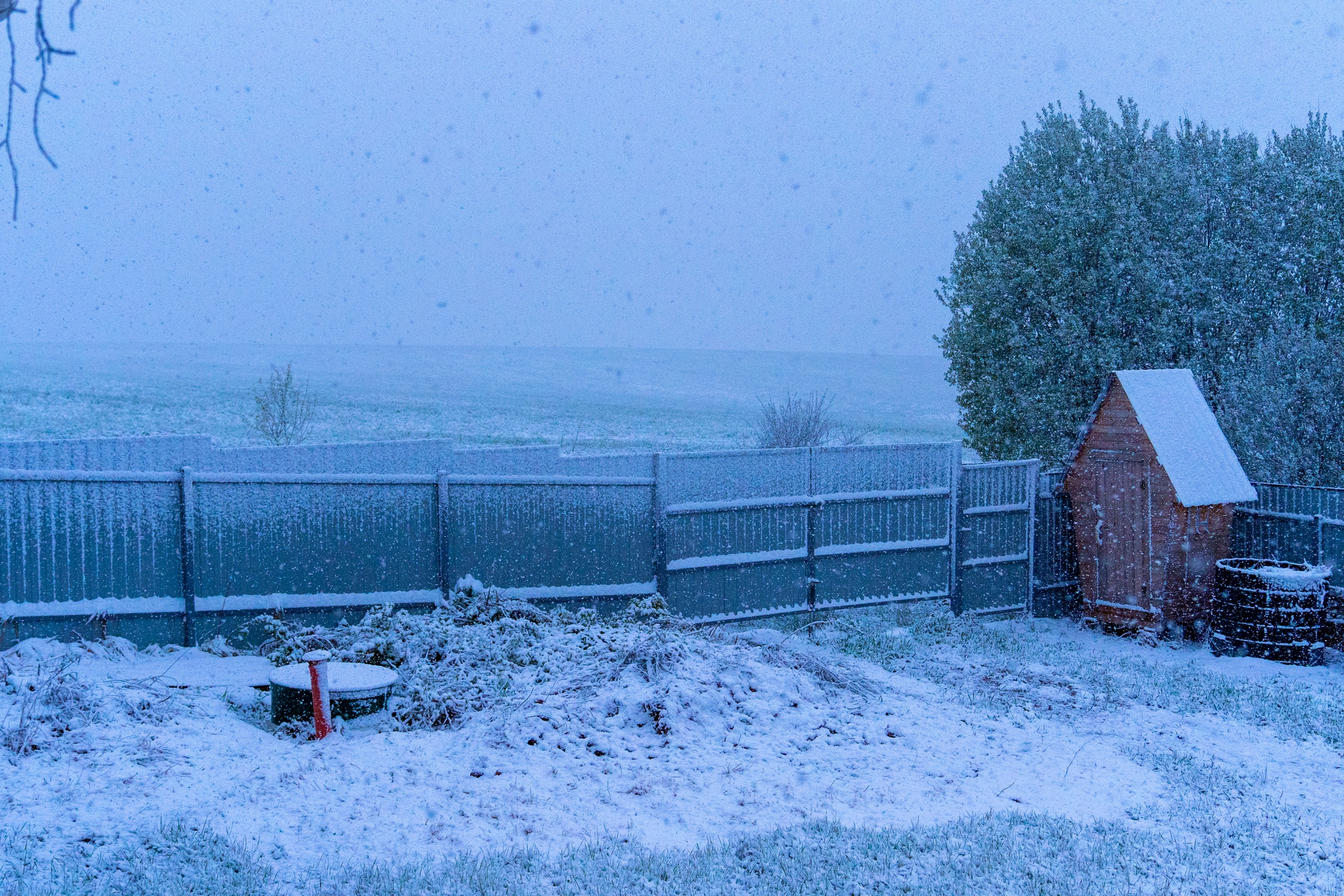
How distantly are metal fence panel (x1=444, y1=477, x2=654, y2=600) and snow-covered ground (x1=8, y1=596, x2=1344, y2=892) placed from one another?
148 centimetres

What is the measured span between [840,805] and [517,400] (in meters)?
71.3

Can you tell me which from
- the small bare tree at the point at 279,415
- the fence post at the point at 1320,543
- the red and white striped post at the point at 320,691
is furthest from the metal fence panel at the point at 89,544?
the small bare tree at the point at 279,415

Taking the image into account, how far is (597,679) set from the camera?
8633mm

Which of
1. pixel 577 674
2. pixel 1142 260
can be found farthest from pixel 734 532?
pixel 1142 260

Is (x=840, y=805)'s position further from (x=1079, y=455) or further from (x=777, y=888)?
(x=1079, y=455)

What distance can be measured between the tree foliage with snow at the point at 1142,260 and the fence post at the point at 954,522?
9595mm

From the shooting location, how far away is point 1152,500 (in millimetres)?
13484

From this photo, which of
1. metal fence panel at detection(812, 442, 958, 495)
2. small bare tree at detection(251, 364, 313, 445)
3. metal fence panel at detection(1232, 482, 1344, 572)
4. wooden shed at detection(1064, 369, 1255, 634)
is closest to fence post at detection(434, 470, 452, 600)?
metal fence panel at detection(812, 442, 958, 495)

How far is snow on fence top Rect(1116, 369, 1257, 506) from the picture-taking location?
13227 mm

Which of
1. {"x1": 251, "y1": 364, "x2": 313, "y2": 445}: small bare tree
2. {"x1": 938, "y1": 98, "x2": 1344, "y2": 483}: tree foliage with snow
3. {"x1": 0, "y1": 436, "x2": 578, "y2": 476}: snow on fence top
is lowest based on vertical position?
{"x1": 0, "y1": 436, "x2": 578, "y2": 476}: snow on fence top

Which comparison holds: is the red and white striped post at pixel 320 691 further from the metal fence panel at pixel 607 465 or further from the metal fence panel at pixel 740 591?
the metal fence panel at pixel 740 591

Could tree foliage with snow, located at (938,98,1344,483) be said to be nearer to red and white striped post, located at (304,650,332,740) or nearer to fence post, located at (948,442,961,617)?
fence post, located at (948,442,961,617)

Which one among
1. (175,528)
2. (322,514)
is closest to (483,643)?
(322,514)

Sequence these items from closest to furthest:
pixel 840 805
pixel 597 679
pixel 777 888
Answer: pixel 777 888 → pixel 840 805 → pixel 597 679
